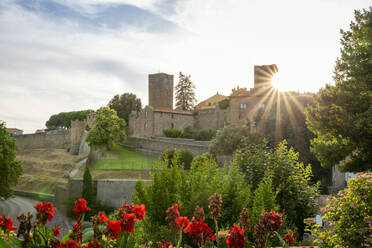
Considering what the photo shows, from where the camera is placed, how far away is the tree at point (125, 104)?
65.2 m

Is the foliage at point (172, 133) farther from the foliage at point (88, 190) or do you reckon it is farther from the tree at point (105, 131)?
the foliage at point (88, 190)

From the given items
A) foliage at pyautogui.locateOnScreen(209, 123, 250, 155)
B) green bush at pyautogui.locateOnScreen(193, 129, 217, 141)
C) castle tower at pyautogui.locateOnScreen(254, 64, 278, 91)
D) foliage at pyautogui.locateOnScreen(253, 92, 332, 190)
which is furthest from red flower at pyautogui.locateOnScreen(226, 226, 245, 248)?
castle tower at pyautogui.locateOnScreen(254, 64, 278, 91)

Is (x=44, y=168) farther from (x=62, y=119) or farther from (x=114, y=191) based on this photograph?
(x=62, y=119)

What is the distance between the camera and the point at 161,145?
44812 mm

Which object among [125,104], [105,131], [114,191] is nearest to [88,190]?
[114,191]

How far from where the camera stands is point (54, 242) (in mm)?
3043

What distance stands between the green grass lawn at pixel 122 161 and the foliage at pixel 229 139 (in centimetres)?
722

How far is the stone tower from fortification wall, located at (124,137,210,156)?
1835 cm

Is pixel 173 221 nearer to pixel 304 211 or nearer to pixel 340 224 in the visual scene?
pixel 340 224

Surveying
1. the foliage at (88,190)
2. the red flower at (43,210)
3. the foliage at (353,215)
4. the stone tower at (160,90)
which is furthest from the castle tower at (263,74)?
the red flower at (43,210)

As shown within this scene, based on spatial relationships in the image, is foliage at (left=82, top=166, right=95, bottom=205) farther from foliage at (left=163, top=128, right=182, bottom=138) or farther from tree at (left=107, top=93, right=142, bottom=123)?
tree at (left=107, top=93, right=142, bottom=123)

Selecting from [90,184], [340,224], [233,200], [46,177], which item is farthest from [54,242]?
[46,177]

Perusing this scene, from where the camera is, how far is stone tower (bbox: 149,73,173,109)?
68.9 m

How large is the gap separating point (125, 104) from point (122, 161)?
91.6 ft
